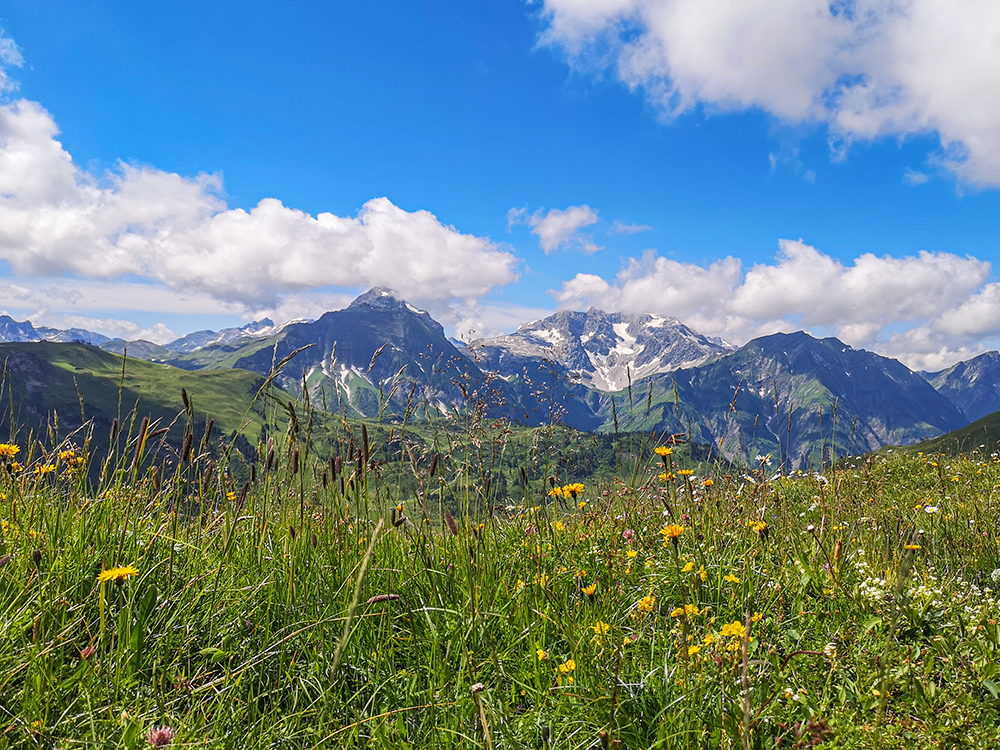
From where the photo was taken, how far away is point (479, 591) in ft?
11.7

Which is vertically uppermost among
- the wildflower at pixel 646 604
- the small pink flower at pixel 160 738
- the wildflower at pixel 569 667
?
the wildflower at pixel 646 604

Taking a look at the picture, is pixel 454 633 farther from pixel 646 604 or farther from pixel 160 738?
pixel 160 738

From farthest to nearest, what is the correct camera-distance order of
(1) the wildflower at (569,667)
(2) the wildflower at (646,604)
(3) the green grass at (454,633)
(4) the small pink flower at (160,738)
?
(2) the wildflower at (646,604) → (1) the wildflower at (569,667) → (3) the green grass at (454,633) → (4) the small pink flower at (160,738)

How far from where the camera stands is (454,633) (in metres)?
3.25

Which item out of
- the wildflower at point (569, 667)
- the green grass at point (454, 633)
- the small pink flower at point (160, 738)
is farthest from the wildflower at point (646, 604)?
the small pink flower at point (160, 738)

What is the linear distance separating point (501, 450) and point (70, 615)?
3140mm

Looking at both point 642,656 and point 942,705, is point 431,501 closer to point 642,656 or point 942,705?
point 642,656

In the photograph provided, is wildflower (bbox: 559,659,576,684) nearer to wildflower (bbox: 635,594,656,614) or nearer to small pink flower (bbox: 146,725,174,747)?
wildflower (bbox: 635,594,656,614)

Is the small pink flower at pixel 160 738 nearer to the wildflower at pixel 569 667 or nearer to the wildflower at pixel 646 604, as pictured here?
the wildflower at pixel 569 667

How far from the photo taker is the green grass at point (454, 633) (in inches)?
94.7

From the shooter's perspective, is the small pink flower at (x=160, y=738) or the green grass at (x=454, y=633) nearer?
the small pink flower at (x=160, y=738)

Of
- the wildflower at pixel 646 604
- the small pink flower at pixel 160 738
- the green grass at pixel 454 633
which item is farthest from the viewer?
the wildflower at pixel 646 604

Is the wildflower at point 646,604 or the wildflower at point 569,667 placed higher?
the wildflower at point 646,604

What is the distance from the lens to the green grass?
2404mm
